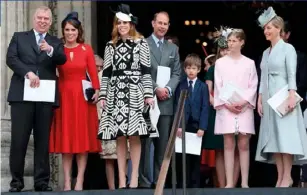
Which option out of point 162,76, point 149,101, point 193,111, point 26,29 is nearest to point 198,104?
point 193,111

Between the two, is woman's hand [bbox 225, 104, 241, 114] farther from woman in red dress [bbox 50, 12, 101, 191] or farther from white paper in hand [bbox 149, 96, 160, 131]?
woman in red dress [bbox 50, 12, 101, 191]

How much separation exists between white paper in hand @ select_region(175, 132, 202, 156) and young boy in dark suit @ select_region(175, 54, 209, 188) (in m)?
0.07

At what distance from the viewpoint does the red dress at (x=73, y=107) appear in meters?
14.7

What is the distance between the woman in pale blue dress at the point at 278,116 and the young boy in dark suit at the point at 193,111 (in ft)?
2.39

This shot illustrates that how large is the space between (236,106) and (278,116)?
1.85ft

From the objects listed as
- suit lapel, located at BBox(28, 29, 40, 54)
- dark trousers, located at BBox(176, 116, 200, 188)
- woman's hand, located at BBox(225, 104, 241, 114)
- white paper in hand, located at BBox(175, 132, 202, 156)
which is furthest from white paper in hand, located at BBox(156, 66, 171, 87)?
suit lapel, located at BBox(28, 29, 40, 54)

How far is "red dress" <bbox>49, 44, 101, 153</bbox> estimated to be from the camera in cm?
1466

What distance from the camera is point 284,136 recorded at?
1416cm

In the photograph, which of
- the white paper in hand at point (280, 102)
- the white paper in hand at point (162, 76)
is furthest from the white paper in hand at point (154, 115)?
the white paper in hand at point (280, 102)

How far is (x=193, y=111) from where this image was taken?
48.0 ft

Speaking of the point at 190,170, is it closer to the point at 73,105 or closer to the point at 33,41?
the point at 73,105

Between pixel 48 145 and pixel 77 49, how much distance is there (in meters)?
1.36

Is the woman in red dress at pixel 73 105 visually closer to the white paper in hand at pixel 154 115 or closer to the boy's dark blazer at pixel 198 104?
the white paper in hand at pixel 154 115

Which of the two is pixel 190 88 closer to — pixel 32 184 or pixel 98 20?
pixel 32 184
